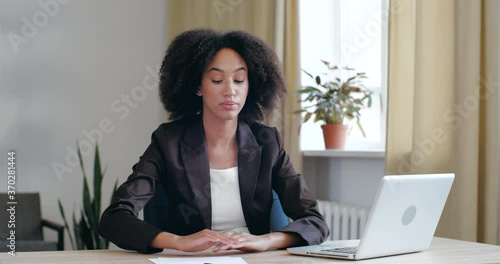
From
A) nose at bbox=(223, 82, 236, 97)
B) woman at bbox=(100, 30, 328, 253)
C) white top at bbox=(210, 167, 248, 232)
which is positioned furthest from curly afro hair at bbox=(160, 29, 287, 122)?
white top at bbox=(210, 167, 248, 232)

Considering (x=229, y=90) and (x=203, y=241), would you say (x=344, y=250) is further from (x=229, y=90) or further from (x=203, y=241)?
(x=229, y=90)

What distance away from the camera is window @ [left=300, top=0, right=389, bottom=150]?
13.1 feet

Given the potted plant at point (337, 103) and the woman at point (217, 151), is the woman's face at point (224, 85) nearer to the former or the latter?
the woman at point (217, 151)

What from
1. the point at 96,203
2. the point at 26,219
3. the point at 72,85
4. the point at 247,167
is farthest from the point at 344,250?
the point at 72,85

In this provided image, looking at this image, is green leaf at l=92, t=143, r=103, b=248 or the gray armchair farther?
the gray armchair

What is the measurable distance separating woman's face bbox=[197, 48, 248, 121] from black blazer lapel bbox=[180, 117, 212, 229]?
0.11m

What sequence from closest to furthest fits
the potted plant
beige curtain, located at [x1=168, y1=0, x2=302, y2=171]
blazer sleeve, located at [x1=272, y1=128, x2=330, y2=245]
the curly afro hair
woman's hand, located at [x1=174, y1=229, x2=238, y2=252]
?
woman's hand, located at [x1=174, y1=229, x2=238, y2=252] < blazer sleeve, located at [x1=272, y1=128, x2=330, y2=245] < the curly afro hair < the potted plant < beige curtain, located at [x1=168, y1=0, x2=302, y2=171]

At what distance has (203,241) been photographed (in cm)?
191

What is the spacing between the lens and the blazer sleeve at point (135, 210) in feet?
6.58

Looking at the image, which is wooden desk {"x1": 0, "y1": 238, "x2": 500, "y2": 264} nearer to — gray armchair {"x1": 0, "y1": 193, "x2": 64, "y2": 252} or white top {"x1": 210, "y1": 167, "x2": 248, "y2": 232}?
white top {"x1": 210, "y1": 167, "x2": 248, "y2": 232}

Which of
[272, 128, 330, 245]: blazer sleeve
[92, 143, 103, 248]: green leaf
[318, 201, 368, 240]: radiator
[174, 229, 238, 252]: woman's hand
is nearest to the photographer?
[174, 229, 238, 252]: woman's hand

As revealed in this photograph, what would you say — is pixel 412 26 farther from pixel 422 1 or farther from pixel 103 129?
pixel 103 129

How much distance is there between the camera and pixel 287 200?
243 cm

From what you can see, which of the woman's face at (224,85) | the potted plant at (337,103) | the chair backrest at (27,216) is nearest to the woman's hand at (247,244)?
the woman's face at (224,85)
